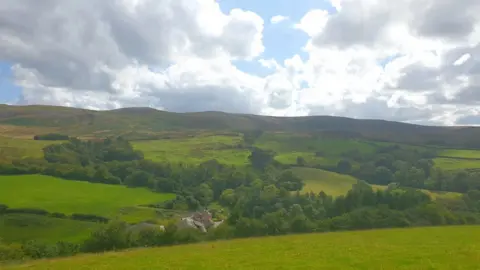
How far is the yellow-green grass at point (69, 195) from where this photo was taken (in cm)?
9719

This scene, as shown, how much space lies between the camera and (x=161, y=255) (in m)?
35.7

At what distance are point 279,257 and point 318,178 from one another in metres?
133

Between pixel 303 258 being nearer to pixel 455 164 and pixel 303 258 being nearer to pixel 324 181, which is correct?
pixel 324 181

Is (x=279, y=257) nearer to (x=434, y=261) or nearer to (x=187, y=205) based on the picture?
(x=434, y=261)

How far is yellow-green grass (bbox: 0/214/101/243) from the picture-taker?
260 feet

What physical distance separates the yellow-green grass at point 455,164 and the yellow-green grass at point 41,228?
131 m

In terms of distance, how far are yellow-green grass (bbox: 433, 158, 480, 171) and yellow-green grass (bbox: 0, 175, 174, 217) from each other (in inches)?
4115

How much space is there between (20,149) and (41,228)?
3710 inches

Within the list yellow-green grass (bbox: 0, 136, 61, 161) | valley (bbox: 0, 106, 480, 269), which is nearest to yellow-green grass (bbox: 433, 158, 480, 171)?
valley (bbox: 0, 106, 480, 269)

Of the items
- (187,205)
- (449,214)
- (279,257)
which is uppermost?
(279,257)

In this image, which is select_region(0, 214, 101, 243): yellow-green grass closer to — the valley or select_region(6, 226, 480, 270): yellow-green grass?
the valley

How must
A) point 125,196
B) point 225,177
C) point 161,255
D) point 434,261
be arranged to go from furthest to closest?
point 225,177 → point 125,196 → point 161,255 → point 434,261

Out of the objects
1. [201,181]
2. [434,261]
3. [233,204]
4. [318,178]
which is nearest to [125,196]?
[233,204]

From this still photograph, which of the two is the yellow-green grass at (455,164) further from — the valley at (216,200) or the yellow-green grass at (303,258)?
the yellow-green grass at (303,258)
